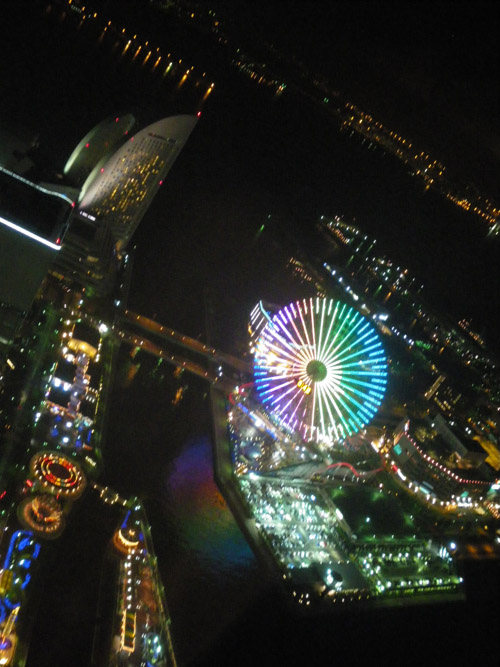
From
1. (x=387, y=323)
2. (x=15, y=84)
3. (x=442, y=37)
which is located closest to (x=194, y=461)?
(x=387, y=323)

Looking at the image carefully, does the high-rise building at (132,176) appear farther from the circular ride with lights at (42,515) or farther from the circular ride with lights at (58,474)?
the circular ride with lights at (42,515)

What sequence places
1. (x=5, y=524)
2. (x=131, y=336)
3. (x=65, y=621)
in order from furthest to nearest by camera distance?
1. (x=131, y=336)
2. (x=5, y=524)
3. (x=65, y=621)

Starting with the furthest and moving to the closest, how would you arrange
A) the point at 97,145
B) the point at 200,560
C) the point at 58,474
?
the point at 97,145, the point at 200,560, the point at 58,474

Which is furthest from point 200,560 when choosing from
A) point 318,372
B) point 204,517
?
point 318,372

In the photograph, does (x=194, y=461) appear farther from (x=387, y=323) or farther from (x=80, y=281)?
(x=387, y=323)

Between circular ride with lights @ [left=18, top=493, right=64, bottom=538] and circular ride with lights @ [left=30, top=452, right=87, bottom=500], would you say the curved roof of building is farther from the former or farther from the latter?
circular ride with lights @ [left=18, top=493, right=64, bottom=538]

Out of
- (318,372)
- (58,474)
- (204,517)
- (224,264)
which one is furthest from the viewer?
(224,264)

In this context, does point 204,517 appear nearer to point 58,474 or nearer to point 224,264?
point 58,474
